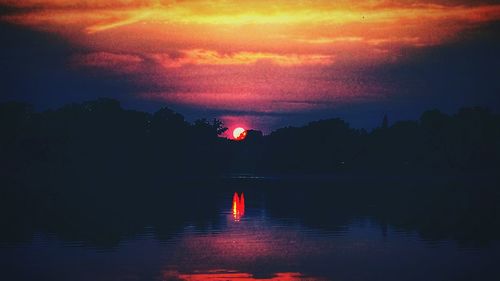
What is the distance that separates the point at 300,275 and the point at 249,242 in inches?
354

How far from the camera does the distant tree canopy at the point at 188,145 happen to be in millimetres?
126375

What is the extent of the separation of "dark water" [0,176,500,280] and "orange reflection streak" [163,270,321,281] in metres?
0.04

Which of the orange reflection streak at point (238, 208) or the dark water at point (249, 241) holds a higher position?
the dark water at point (249, 241)

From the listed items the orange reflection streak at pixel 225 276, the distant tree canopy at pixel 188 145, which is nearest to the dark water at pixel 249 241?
the orange reflection streak at pixel 225 276

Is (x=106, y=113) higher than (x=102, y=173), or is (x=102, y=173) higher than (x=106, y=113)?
(x=106, y=113)

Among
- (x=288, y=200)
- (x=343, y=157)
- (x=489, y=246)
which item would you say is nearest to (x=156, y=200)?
(x=288, y=200)

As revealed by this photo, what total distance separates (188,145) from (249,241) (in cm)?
11534

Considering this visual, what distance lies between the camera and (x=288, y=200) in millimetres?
64500

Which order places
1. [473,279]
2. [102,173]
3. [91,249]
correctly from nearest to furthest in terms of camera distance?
[473,279] → [91,249] → [102,173]

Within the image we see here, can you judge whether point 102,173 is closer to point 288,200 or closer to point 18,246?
point 288,200

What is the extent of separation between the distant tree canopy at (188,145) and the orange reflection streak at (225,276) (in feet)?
305

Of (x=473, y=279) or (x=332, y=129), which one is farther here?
(x=332, y=129)

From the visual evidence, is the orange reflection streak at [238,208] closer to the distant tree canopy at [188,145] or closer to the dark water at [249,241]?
the dark water at [249,241]

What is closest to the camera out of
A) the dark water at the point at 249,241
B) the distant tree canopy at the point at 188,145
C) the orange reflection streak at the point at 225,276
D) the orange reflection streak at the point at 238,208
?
the orange reflection streak at the point at 225,276
